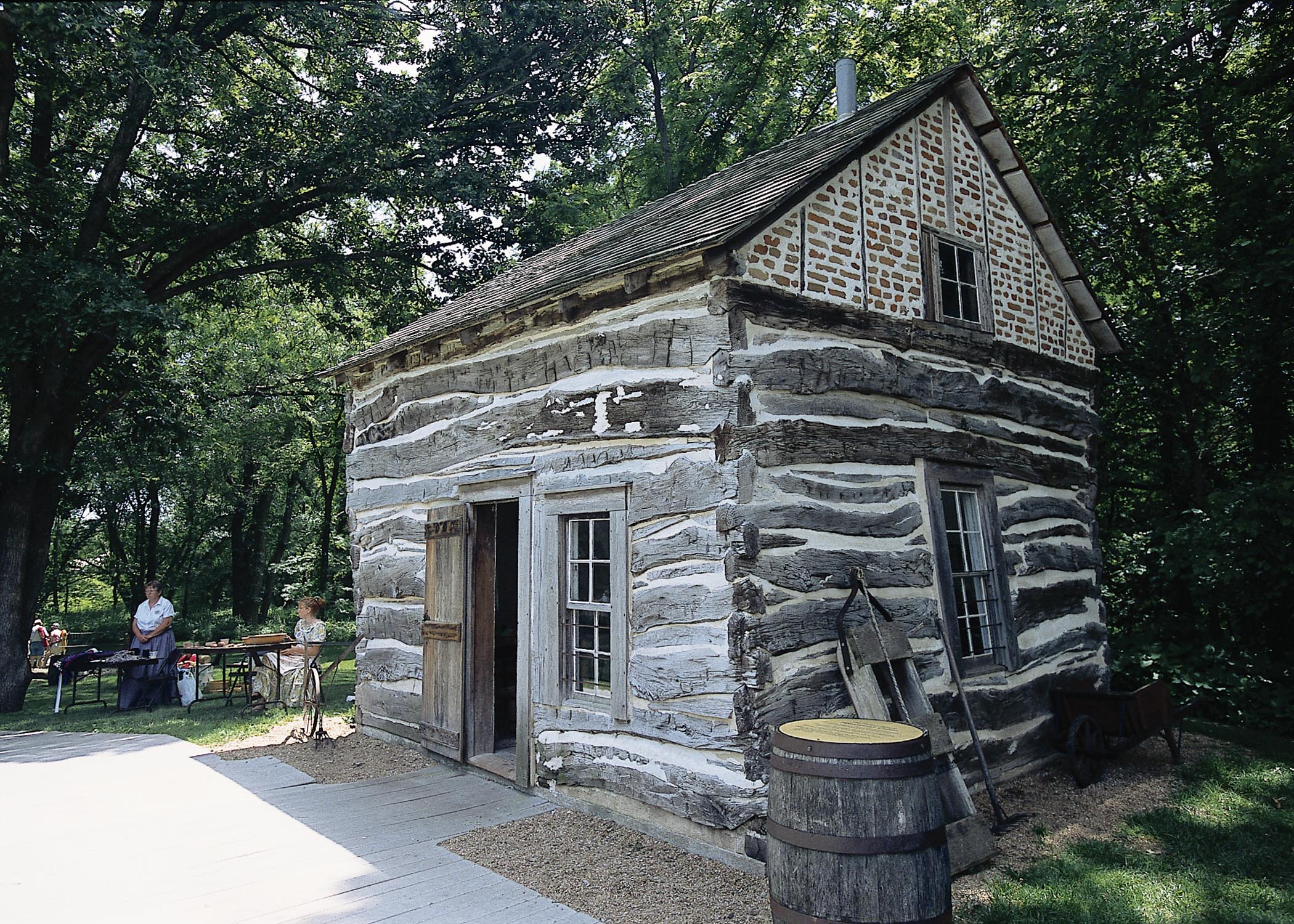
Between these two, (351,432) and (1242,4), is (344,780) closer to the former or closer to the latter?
(351,432)

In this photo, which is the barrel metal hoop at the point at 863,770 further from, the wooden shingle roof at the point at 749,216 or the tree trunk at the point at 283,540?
the tree trunk at the point at 283,540

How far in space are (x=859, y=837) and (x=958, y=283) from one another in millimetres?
5471

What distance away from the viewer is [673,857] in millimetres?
5414

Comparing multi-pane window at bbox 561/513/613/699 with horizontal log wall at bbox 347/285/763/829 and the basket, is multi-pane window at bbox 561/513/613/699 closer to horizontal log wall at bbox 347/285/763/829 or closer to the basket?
horizontal log wall at bbox 347/285/763/829

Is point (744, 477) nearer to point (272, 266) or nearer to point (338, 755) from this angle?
point (338, 755)

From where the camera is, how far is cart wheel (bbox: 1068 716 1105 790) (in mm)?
7164

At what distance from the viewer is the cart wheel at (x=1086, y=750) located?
7.16m

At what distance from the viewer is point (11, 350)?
431 inches

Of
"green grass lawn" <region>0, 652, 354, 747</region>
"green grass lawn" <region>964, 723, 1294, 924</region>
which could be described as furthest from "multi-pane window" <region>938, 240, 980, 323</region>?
"green grass lawn" <region>0, 652, 354, 747</region>

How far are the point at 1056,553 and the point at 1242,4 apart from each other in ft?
26.6

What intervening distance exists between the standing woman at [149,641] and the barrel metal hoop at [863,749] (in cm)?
1047

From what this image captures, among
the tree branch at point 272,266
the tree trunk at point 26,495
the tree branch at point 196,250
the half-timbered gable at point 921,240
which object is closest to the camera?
the half-timbered gable at point 921,240

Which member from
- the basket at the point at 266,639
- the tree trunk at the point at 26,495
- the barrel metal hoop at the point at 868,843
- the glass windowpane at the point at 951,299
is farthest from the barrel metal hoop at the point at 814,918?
the tree trunk at the point at 26,495

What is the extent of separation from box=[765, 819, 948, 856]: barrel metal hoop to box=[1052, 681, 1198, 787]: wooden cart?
420cm
